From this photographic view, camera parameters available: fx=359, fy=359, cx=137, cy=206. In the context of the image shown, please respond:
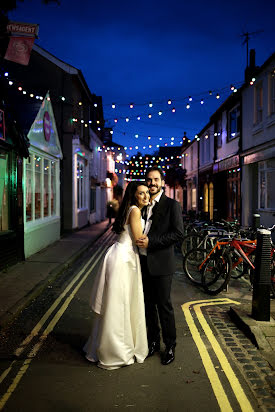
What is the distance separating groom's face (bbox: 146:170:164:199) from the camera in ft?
13.4

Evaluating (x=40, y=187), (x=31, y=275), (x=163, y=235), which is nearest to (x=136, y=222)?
(x=163, y=235)

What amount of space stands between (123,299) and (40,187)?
9.46 metres

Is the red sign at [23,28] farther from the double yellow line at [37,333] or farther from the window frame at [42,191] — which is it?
the double yellow line at [37,333]

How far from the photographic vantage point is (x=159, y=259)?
3.90 meters

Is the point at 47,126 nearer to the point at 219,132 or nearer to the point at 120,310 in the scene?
the point at 120,310

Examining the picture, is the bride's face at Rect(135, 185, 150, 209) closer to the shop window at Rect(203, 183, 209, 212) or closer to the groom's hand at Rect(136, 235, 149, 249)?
the groom's hand at Rect(136, 235, 149, 249)

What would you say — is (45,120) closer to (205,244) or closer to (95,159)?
(205,244)

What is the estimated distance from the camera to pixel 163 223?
3.98m

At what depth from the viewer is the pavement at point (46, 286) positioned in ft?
14.8

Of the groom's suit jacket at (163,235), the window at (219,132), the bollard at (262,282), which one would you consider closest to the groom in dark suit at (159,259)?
the groom's suit jacket at (163,235)

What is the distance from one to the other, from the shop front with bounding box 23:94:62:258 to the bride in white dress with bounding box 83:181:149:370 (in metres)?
7.09

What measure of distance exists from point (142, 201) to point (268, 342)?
93.6 inches

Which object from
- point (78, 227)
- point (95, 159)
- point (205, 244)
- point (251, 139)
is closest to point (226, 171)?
point (251, 139)

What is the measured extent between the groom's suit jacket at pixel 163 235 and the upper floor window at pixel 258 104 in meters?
12.6
